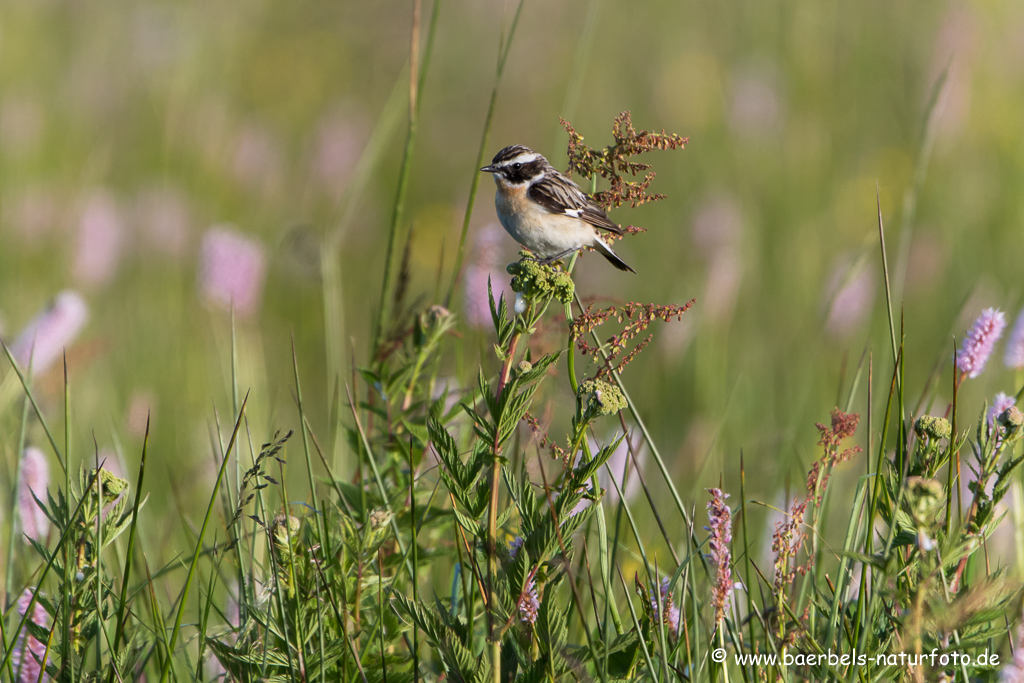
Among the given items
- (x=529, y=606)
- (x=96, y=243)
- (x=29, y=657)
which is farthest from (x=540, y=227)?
(x=96, y=243)

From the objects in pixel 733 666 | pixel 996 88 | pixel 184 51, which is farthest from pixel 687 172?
pixel 733 666

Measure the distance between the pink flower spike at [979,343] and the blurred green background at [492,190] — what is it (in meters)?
1.99

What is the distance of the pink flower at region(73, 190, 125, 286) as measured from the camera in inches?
201

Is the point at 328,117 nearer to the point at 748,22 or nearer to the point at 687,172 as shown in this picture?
the point at 687,172

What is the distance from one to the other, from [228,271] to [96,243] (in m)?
1.92

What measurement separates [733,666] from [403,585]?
2.53 ft

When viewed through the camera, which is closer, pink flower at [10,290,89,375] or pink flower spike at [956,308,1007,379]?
pink flower spike at [956,308,1007,379]

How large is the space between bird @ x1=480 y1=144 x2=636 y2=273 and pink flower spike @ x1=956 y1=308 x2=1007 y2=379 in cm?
109

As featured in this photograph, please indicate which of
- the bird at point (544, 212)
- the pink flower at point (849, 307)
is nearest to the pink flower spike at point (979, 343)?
the bird at point (544, 212)

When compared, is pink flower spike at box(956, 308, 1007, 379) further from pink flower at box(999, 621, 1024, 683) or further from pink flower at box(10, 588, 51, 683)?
pink flower at box(10, 588, 51, 683)

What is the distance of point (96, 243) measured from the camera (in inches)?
206

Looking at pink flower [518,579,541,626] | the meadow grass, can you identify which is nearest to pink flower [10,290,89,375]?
the meadow grass

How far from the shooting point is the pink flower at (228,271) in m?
3.79

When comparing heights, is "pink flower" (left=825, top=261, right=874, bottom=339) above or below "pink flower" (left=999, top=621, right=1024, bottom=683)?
above
